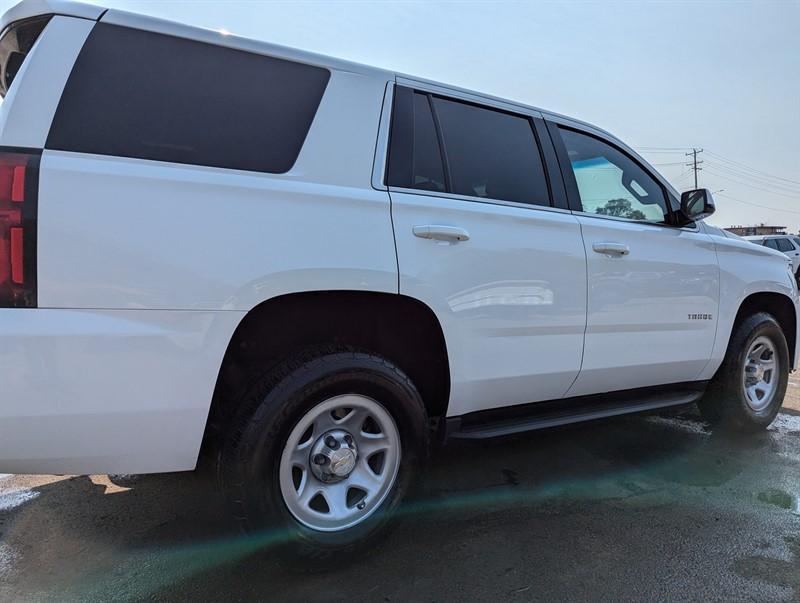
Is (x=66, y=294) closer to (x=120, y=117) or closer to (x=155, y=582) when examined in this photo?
(x=120, y=117)

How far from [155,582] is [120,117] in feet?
5.80

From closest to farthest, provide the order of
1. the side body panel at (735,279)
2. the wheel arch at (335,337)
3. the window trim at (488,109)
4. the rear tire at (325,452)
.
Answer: the rear tire at (325,452)
the wheel arch at (335,337)
the window trim at (488,109)
the side body panel at (735,279)

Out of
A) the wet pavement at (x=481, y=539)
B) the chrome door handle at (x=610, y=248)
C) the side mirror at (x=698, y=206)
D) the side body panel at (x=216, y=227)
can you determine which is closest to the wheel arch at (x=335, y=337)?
the side body panel at (x=216, y=227)

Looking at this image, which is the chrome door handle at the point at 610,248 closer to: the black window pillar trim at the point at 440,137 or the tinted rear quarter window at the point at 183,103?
the black window pillar trim at the point at 440,137

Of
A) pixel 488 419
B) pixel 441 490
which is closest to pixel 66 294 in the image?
pixel 488 419

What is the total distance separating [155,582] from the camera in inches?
82.0

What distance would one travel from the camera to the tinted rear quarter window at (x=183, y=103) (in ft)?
5.70

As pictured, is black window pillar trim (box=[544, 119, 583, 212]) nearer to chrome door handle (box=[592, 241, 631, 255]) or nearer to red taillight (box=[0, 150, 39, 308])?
chrome door handle (box=[592, 241, 631, 255])

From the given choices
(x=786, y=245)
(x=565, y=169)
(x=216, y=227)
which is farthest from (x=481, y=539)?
(x=786, y=245)

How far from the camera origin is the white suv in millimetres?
1644

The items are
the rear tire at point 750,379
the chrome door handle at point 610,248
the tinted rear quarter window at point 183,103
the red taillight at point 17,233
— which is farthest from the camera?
the rear tire at point 750,379

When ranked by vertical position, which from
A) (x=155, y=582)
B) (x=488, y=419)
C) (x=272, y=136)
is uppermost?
(x=272, y=136)

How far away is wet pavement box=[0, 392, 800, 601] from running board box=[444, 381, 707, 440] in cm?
16

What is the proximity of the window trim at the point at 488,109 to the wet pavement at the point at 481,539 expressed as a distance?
1283 mm
